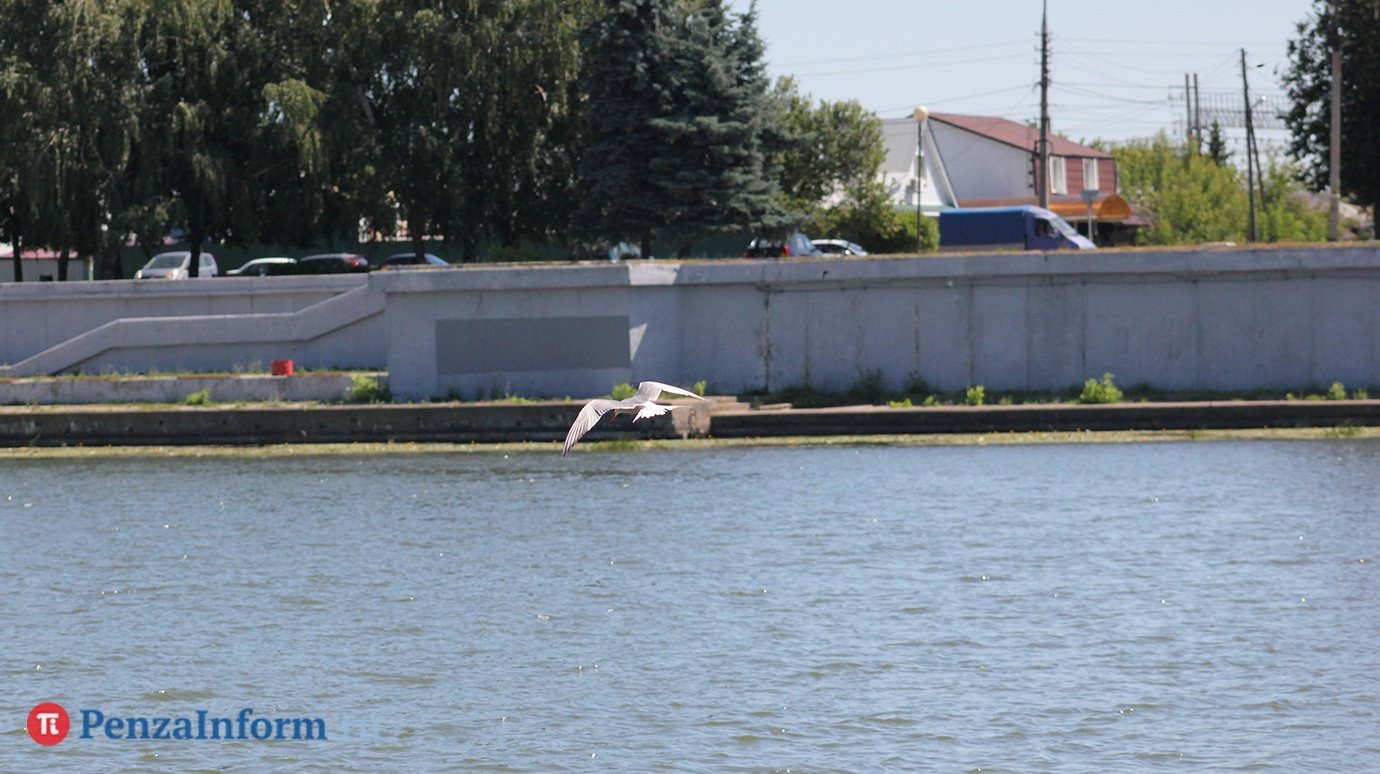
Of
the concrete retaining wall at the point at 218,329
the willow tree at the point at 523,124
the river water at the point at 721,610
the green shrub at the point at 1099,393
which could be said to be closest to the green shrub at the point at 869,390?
the river water at the point at 721,610

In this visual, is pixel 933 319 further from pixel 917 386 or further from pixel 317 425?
pixel 317 425

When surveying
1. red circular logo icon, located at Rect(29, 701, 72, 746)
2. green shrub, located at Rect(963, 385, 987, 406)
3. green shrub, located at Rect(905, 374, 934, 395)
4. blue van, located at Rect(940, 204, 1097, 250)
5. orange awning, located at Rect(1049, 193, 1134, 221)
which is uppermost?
orange awning, located at Rect(1049, 193, 1134, 221)

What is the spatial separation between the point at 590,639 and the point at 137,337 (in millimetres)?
21533

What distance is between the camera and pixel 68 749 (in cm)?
1477

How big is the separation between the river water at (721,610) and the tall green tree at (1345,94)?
1971 centimetres

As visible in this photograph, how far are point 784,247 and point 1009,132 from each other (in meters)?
44.1

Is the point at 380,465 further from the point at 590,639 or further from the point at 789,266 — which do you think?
the point at 590,639

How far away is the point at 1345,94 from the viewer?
48.0 meters

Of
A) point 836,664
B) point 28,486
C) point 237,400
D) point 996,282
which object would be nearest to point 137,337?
point 237,400

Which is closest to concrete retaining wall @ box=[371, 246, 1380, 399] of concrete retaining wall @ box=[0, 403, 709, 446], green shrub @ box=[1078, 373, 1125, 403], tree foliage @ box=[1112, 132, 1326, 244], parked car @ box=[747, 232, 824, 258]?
green shrub @ box=[1078, 373, 1125, 403]

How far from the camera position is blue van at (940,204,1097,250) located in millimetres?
52672

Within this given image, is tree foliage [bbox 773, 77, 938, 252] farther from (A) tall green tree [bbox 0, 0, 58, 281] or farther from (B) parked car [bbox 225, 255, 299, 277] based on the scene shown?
(A) tall green tree [bbox 0, 0, 58, 281]

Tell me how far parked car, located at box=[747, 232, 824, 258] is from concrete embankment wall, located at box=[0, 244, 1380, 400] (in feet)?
41.1
